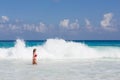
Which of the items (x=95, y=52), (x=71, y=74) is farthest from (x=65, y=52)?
(x=71, y=74)

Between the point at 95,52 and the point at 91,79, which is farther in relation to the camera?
the point at 95,52

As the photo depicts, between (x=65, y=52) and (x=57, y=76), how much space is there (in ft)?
50.5

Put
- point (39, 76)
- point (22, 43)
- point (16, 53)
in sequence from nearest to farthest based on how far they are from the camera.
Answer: point (39, 76) < point (16, 53) < point (22, 43)

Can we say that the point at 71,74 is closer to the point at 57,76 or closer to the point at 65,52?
the point at 57,76

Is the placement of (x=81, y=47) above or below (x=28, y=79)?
above

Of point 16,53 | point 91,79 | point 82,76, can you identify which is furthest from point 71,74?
point 16,53

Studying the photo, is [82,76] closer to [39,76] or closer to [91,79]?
[91,79]

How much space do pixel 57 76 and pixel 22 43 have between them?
1627cm

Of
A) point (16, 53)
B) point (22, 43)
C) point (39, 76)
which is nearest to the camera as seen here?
point (39, 76)

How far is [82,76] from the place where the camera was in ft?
49.3

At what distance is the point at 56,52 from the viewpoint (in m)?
30.2

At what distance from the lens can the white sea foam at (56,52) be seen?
28812 mm

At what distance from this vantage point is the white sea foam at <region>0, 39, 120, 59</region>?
94.5 feet

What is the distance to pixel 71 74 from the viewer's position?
15641 millimetres
